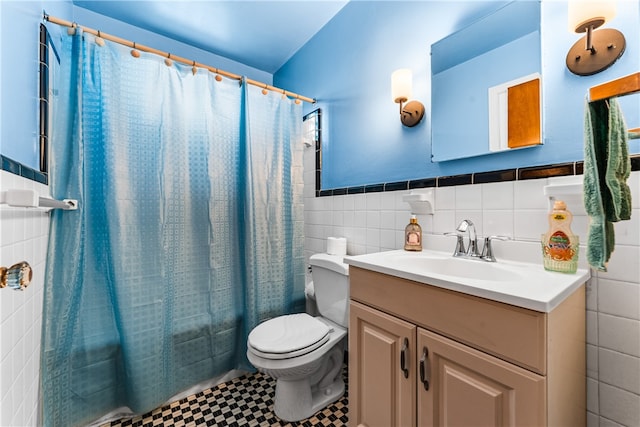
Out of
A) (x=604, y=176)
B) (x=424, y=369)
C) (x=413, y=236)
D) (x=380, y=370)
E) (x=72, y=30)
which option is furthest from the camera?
(x=413, y=236)

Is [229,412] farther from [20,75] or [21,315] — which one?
[20,75]

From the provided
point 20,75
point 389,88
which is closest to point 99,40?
point 20,75

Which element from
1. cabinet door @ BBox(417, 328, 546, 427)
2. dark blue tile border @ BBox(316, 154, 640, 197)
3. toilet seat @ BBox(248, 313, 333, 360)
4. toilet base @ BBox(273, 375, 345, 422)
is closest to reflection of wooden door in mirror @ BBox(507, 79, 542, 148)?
dark blue tile border @ BBox(316, 154, 640, 197)

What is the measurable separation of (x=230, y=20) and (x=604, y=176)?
2.16 meters

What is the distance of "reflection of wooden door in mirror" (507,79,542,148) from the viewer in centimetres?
100

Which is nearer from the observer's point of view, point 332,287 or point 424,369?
point 424,369

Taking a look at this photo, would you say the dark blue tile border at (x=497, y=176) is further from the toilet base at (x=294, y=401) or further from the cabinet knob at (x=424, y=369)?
the toilet base at (x=294, y=401)

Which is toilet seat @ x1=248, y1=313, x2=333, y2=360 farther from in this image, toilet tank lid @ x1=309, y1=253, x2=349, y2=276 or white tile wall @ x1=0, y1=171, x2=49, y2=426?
white tile wall @ x1=0, y1=171, x2=49, y2=426

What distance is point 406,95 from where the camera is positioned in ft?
4.40

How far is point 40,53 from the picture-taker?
3.84ft

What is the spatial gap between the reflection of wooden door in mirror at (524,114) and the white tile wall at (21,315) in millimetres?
1650

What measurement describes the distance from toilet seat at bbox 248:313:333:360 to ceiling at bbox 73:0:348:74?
6.46 ft

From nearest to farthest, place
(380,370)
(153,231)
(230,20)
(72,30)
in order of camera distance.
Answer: (380,370) → (72,30) → (153,231) → (230,20)

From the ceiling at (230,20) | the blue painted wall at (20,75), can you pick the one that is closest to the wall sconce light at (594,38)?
the ceiling at (230,20)
